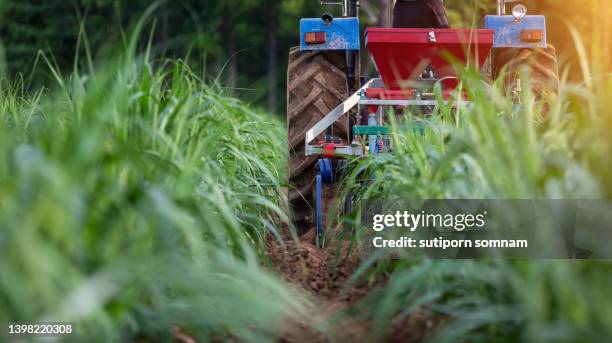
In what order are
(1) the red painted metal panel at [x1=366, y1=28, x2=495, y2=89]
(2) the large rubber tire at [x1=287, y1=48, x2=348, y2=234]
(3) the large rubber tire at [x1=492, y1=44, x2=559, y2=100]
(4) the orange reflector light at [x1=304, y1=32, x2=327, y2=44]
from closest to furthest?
(1) the red painted metal panel at [x1=366, y1=28, x2=495, y2=89] → (3) the large rubber tire at [x1=492, y1=44, x2=559, y2=100] → (2) the large rubber tire at [x1=287, y1=48, x2=348, y2=234] → (4) the orange reflector light at [x1=304, y1=32, x2=327, y2=44]

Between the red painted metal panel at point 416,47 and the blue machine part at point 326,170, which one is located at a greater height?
the red painted metal panel at point 416,47

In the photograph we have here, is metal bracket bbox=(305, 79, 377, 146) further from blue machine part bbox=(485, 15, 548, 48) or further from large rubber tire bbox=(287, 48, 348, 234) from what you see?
blue machine part bbox=(485, 15, 548, 48)

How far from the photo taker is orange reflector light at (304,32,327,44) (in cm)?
619

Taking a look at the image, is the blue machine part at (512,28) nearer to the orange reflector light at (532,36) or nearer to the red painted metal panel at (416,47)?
the orange reflector light at (532,36)

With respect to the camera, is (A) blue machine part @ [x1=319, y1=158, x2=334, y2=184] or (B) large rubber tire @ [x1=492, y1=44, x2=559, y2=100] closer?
(A) blue machine part @ [x1=319, y1=158, x2=334, y2=184]

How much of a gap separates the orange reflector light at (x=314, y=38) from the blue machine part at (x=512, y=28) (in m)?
1.12

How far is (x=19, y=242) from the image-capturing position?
2066 mm

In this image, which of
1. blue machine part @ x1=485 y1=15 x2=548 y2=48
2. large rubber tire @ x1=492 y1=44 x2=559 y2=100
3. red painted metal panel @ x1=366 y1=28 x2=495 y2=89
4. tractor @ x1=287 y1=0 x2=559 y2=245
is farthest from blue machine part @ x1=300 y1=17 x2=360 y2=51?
large rubber tire @ x1=492 y1=44 x2=559 y2=100

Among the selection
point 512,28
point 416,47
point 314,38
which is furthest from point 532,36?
point 314,38

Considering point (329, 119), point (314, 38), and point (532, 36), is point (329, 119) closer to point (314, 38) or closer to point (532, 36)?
point (314, 38)

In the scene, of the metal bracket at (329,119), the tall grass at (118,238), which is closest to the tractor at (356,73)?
the metal bracket at (329,119)

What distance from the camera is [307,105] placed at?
6047 mm

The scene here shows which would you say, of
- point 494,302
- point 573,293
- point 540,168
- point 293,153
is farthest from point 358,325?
point 293,153

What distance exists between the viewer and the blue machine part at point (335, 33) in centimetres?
620
